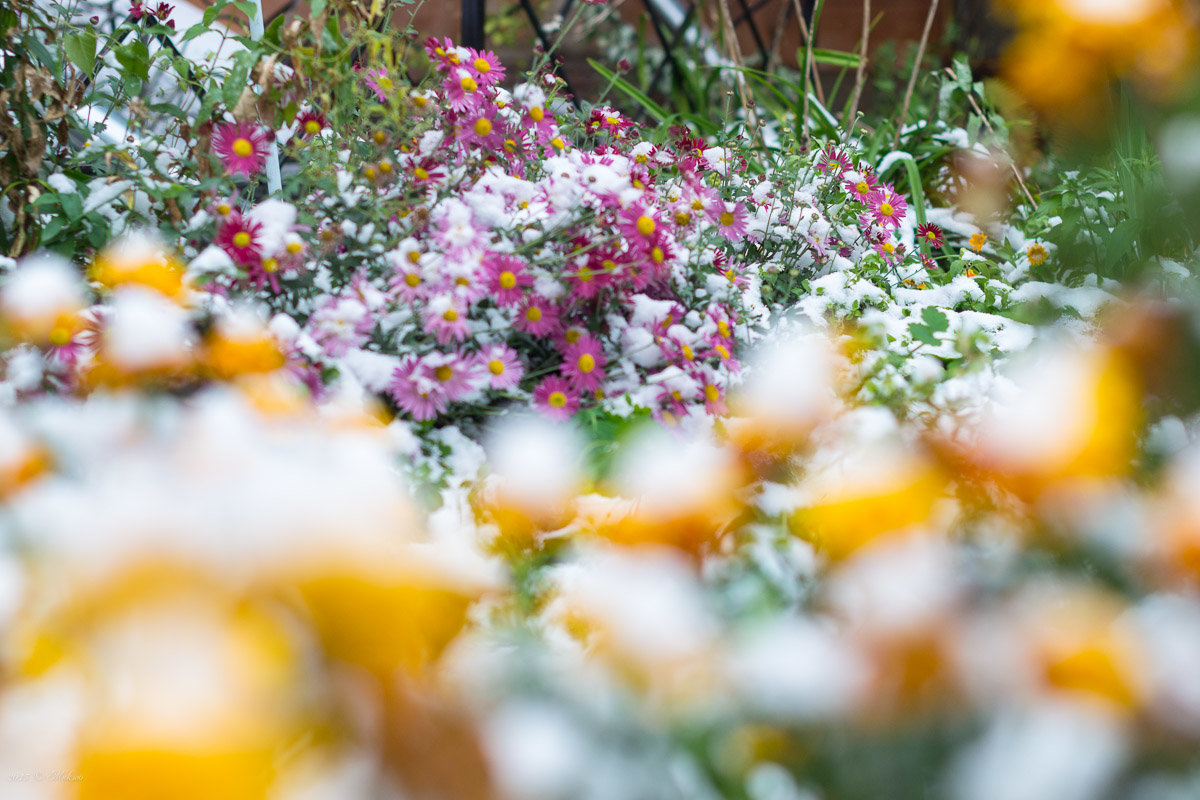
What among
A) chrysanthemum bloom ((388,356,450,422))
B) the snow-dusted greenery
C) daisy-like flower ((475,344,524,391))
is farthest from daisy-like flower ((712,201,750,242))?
chrysanthemum bloom ((388,356,450,422))

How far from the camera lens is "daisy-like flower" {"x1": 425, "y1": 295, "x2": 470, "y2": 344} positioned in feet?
2.95

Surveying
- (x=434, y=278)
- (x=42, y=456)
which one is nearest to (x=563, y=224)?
(x=434, y=278)

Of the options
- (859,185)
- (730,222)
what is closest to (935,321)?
(730,222)

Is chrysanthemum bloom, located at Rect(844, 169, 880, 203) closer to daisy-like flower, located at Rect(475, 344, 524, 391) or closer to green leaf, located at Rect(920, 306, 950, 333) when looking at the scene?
green leaf, located at Rect(920, 306, 950, 333)

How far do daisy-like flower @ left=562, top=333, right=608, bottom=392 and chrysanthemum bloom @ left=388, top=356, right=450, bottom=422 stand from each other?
0.16 metres

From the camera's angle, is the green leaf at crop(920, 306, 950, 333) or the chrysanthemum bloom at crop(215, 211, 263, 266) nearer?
the chrysanthemum bloom at crop(215, 211, 263, 266)

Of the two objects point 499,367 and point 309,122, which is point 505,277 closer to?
point 499,367

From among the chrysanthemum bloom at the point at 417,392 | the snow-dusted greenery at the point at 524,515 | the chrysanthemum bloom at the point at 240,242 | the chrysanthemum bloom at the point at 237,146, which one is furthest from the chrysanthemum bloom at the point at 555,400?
the chrysanthemum bloom at the point at 237,146

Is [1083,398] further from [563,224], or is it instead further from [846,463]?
[563,224]

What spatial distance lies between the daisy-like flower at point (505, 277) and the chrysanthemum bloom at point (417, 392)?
12cm

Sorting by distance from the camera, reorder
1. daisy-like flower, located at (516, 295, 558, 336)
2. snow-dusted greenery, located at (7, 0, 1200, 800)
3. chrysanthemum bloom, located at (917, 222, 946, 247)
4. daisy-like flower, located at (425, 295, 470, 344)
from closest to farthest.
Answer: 1. snow-dusted greenery, located at (7, 0, 1200, 800)
2. daisy-like flower, located at (425, 295, 470, 344)
3. daisy-like flower, located at (516, 295, 558, 336)
4. chrysanthemum bloom, located at (917, 222, 946, 247)

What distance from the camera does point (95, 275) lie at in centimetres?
95

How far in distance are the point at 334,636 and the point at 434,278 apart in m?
0.64

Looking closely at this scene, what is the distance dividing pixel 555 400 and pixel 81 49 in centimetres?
87
